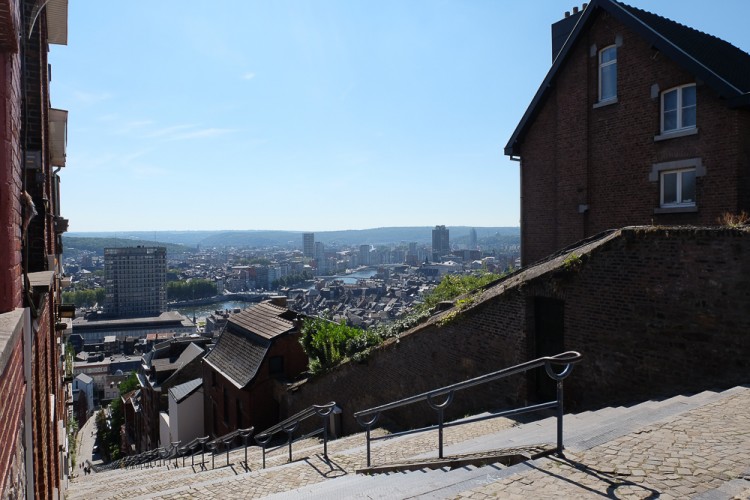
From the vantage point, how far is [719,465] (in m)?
4.67

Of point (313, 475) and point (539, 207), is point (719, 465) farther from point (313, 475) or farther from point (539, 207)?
point (539, 207)

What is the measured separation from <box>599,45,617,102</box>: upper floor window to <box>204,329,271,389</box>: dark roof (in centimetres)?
1336

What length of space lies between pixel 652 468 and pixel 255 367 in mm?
15728

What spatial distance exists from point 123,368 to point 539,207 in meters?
86.4

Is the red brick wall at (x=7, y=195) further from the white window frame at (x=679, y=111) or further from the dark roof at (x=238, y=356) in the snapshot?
the dark roof at (x=238, y=356)

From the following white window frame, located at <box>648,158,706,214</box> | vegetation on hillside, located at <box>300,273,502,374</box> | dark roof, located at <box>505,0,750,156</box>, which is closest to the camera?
dark roof, located at <box>505,0,750,156</box>

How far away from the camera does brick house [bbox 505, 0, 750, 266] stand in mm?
12664

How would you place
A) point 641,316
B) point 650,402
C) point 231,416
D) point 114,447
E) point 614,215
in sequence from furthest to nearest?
point 114,447, point 231,416, point 614,215, point 641,316, point 650,402

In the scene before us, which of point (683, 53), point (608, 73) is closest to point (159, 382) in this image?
point (608, 73)

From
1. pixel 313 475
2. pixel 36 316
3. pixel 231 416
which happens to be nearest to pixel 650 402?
pixel 313 475

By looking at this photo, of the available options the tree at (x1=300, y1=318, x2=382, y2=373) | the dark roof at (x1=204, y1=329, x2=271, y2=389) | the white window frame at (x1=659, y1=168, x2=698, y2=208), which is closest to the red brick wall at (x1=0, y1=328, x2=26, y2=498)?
the tree at (x1=300, y1=318, x2=382, y2=373)

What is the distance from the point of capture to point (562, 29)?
19.9m

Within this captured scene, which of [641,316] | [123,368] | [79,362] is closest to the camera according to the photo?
[641,316]

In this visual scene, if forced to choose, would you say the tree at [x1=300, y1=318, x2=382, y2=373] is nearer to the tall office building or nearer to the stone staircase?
the stone staircase
